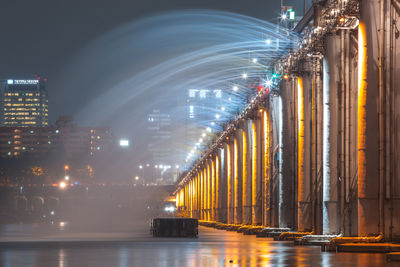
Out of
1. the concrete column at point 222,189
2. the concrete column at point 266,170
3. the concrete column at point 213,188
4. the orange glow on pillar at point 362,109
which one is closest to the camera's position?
the orange glow on pillar at point 362,109

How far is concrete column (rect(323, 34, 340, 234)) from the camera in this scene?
4991 cm

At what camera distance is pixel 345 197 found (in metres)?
48.2

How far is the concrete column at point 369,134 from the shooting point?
40.4 meters

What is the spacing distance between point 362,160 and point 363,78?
4.37 metres

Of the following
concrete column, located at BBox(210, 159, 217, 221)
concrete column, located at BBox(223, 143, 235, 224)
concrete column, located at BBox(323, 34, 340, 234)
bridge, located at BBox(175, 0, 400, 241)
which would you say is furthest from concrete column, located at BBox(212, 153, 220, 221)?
concrete column, located at BBox(323, 34, 340, 234)

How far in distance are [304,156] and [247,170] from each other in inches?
1291

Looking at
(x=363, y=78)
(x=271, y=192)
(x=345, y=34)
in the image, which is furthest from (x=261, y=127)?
(x=363, y=78)

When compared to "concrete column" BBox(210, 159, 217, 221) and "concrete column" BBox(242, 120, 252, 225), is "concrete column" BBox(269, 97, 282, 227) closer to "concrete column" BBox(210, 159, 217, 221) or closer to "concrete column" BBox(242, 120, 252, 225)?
"concrete column" BBox(242, 120, 252, 225)

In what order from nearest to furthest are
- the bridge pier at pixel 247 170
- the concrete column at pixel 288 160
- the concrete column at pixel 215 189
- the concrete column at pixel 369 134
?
the concrete column at pixel 369 134
the concrete column at pixel 288 160
the bridge pier at pixel 247 170
the concrete column at pixel 215 189

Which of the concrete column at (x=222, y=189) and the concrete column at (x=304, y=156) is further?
the concrete column at (x=222, y=189)

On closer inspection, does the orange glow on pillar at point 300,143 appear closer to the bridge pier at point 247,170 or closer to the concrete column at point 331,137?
the concrete column at point 331,137

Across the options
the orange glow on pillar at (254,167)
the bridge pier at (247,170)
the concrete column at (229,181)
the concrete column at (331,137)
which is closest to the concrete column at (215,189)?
Answer: the concrete column at (229,181)

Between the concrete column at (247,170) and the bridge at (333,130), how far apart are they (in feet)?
0.85

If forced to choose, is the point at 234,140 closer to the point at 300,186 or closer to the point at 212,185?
the point at 212,185
